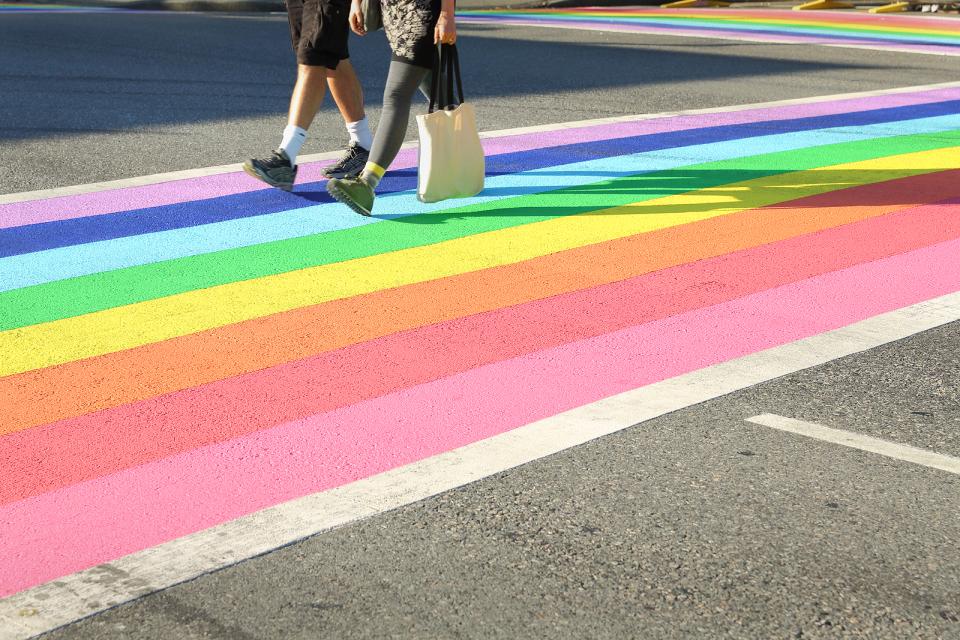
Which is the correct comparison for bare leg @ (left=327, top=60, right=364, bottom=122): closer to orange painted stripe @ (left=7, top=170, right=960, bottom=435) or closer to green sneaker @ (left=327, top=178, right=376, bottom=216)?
green sneaker @ (left=327, top=178, right=376, bottom=216)

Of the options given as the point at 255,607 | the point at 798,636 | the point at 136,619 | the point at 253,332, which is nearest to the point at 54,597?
the point at 136,619

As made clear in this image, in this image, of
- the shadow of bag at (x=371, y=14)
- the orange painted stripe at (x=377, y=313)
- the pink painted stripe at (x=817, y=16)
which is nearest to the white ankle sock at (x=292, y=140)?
the shadow of bag at (x=371, y=14)

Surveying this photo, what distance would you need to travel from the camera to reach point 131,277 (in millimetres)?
5852

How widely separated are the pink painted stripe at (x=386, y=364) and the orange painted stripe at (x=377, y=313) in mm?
92

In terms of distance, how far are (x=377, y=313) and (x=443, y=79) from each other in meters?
1.86

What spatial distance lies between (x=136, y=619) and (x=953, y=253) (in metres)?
4.57

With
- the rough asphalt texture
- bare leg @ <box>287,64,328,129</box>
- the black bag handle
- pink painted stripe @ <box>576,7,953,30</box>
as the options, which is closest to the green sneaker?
the black bag handle

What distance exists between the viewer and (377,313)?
208 inches

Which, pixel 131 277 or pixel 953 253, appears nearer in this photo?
pixel 131 277

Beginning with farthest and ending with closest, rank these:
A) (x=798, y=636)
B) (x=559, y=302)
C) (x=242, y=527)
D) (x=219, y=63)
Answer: (x=219, y=63), (x=559, y=302), (x=242, y=527), (x=798, y=636)

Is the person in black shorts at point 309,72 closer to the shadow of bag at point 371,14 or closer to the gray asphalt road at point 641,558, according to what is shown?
the shadow of bag at point 371,14

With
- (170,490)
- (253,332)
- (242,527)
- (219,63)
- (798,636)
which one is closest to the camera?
(798,636)

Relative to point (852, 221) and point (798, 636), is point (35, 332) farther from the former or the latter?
point (852, 221)

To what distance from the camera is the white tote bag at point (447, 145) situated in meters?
6.59
